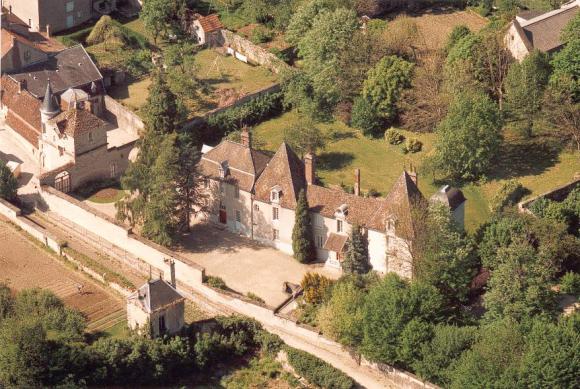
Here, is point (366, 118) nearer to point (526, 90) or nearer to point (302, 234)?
point (526, 90)

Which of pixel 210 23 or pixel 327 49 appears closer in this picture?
pixel 327 49

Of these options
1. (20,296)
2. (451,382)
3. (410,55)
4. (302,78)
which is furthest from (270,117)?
(451,382)

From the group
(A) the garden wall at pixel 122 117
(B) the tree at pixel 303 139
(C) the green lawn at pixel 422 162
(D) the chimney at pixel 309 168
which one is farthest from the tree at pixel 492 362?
(A) the garden wall at pixel 122 117

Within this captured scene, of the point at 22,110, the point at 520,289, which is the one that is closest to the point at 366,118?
the point at 520,289

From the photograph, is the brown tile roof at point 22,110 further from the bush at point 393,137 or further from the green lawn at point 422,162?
the bush at point 393,137

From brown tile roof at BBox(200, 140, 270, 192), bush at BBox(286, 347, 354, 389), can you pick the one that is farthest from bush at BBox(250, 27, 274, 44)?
bush at BBox(286, 347, 354, 389)

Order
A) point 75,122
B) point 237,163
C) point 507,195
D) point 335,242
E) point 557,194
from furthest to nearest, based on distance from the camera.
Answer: point 75,122 < point 507,195 < point 557,194 < point 237,163 < point 335,242

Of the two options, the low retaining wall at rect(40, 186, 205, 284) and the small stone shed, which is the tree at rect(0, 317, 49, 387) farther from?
the low retaining wall at rect(40, 186, 205, 284)
